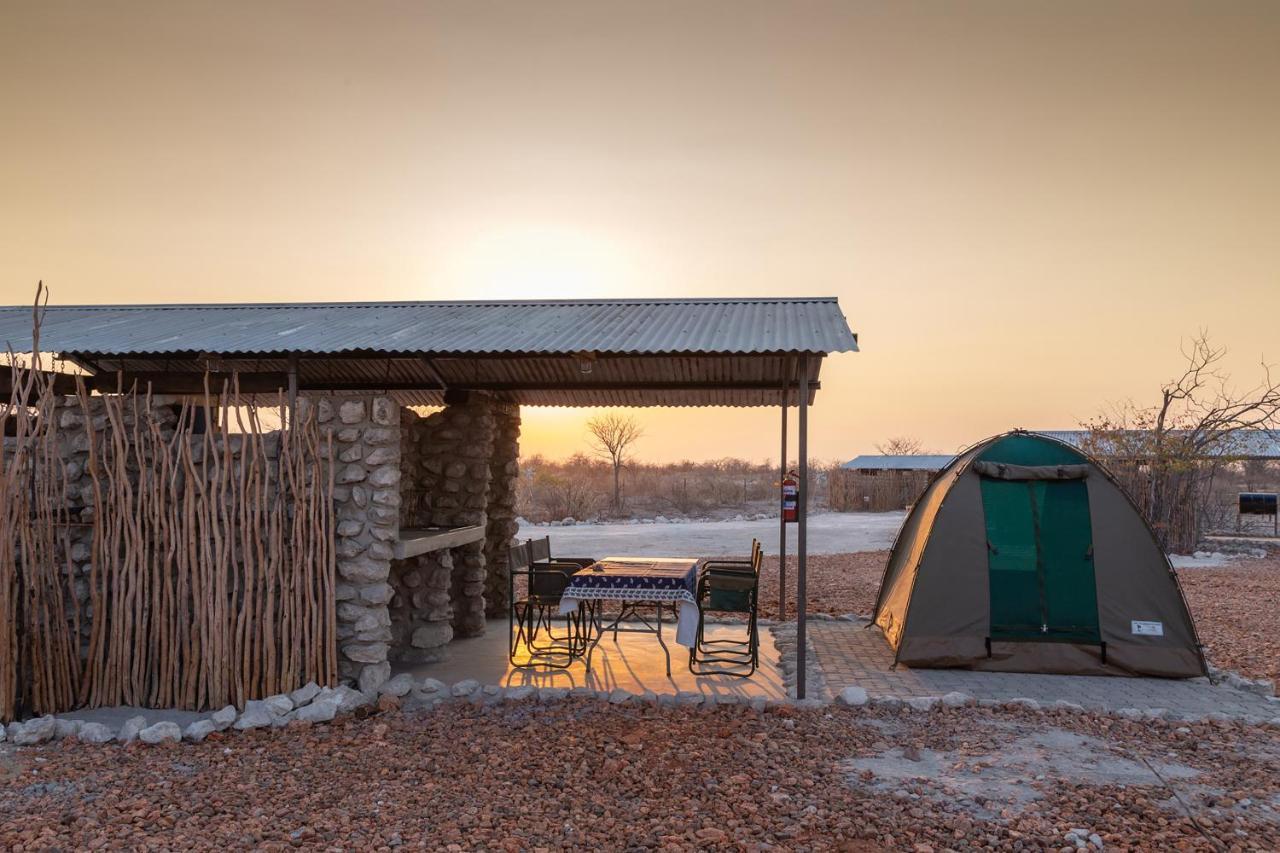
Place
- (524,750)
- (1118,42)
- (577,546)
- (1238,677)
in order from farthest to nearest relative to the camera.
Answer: (577,546) < (1118,42) < (1238,677) < (524,750)

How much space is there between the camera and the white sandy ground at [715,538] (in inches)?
632

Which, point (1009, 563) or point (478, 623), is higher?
point (1009, 563)

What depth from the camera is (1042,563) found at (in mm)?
6902

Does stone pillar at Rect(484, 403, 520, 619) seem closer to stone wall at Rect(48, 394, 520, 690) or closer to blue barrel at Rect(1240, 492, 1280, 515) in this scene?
stone wall at Rect(48, 394, 520, 690)

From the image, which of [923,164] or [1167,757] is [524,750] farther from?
[923,164]

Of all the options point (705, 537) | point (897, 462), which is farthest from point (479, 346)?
point (897, 462)

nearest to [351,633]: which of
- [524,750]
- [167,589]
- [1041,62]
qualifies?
[167,589]

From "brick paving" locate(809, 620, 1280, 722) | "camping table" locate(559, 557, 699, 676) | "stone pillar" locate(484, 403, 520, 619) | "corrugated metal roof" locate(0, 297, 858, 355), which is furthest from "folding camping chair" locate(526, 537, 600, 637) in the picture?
"brick paving" locate(809, 620, 1280, 722)

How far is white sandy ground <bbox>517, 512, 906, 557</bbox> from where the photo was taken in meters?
16.5

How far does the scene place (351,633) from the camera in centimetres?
568

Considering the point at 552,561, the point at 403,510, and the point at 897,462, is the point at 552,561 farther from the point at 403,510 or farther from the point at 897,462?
the point at 897,462

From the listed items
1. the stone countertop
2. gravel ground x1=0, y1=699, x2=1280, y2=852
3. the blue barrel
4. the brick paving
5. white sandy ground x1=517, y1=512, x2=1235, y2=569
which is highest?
the stone countertop

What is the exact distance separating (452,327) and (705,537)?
12.8 metres

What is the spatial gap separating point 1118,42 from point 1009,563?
17.7 feet
